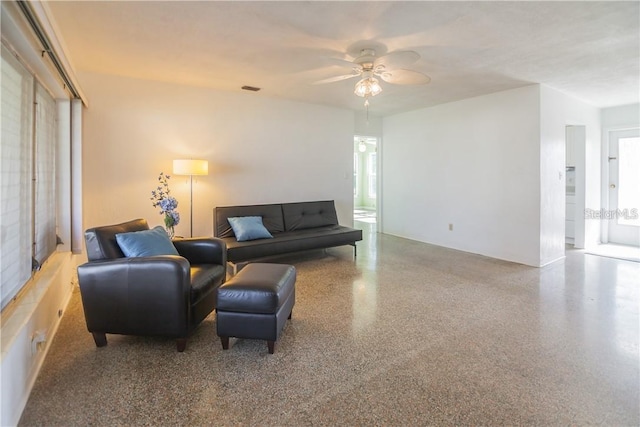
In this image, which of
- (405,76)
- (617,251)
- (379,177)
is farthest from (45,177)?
(617,251)

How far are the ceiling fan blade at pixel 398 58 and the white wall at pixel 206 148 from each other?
105 inches

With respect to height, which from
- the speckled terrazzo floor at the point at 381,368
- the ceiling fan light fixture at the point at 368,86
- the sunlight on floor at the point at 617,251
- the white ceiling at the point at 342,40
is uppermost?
the white ceiling at the point at 342,40

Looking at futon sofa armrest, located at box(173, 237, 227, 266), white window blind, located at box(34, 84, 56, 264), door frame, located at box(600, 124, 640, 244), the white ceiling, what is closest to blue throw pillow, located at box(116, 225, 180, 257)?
futon sofa armrest, located at box(173, 237, 227, 266)

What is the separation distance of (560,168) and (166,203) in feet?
17.4

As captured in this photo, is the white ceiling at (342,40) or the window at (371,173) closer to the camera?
the white ceiling at (342,40)

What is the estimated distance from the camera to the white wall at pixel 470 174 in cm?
457

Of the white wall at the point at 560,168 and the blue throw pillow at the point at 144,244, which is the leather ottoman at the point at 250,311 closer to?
the blue throw pillow at the point at 144,244

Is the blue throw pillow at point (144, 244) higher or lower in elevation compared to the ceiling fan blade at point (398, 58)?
lower

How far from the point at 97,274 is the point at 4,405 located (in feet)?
2.91

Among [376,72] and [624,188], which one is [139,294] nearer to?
[376,72]

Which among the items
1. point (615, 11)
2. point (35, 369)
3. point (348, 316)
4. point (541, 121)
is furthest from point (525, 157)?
point (35, 369)

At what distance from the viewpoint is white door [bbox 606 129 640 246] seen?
566 cm

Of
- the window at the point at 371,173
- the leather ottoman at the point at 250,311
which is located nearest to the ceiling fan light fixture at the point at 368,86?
the leather ottoman at the point at 250,311

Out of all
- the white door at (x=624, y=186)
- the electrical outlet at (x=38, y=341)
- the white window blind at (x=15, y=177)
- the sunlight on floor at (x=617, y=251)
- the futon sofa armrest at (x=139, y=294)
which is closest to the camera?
the white window blind at (x=15, y=177)
